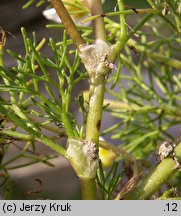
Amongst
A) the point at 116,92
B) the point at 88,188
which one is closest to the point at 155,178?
the point at 88,188

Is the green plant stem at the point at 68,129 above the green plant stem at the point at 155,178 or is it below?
above

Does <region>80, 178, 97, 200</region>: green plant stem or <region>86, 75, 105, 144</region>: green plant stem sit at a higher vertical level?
<region>86, 75, 105, 144</region>: green plant stem

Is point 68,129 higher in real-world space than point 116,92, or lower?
lower

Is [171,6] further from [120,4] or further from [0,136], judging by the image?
[0,136]

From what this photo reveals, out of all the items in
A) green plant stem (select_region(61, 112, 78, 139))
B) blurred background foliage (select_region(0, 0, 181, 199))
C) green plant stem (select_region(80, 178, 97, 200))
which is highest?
blurred background foliage (select_region(0, 0, 181, 199))

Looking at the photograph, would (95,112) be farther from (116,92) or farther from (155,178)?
(116,92)
